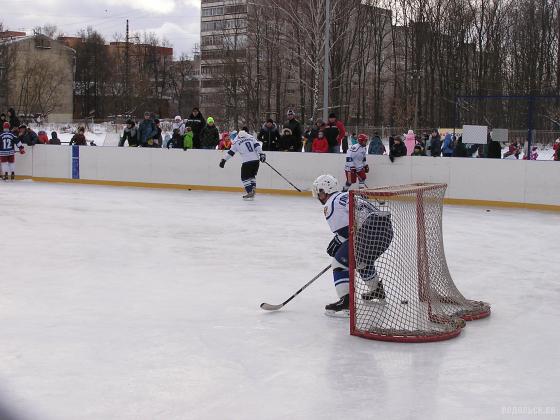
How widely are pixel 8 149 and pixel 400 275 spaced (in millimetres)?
12073

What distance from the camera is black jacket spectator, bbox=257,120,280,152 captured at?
14.3 metres

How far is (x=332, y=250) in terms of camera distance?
4.97 m

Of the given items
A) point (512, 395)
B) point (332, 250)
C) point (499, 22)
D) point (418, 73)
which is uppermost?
point (499, 22)

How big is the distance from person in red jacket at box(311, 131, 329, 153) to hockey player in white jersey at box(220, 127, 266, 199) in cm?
164

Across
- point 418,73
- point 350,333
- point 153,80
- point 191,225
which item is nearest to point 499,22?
point 418,73

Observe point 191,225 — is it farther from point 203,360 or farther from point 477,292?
point 203,360

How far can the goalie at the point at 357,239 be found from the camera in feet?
15.6

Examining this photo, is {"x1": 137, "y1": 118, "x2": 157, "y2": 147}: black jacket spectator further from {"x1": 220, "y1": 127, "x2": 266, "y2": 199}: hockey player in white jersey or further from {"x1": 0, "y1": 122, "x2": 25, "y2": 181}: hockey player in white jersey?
{"x1": 220, "y1": 127, "x2": 266, "y2": 199}: hockey player in white jersey

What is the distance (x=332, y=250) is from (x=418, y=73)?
27.6m

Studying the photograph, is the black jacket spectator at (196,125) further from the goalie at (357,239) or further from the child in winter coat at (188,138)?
the goalie at (357,239)

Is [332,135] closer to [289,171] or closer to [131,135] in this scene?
[289,171]

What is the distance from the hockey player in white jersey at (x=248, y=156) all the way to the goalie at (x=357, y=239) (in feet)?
23.9

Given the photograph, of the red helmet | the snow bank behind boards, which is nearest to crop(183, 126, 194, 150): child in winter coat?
the snow bank behind boards

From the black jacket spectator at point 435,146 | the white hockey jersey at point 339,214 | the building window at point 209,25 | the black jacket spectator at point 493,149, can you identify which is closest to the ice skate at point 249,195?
the black jacket spectator at point 435,146
